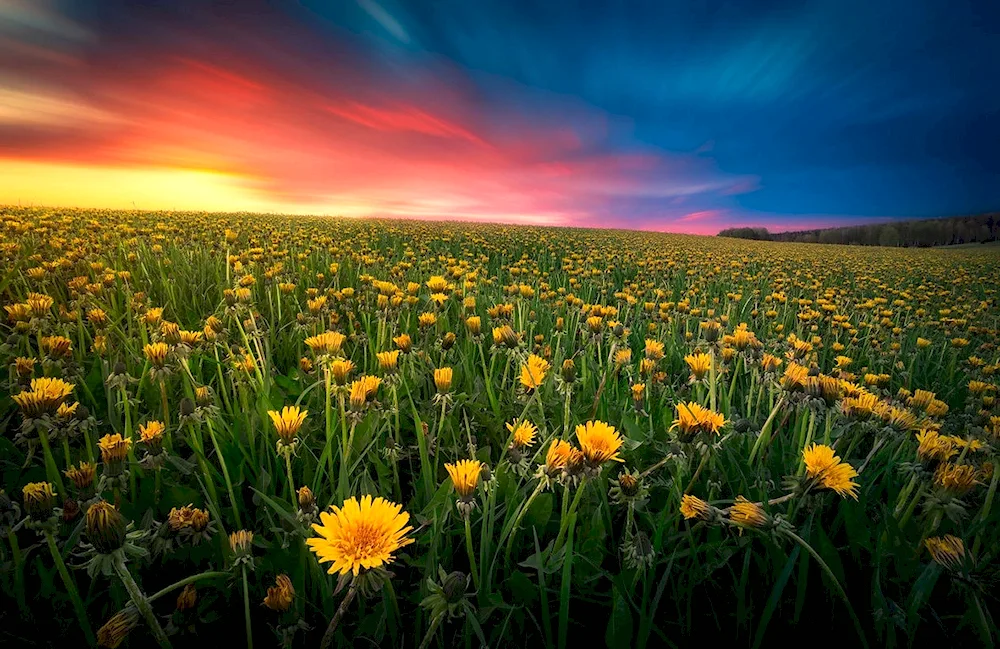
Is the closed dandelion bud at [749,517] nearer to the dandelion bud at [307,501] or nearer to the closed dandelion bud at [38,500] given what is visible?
the dandelion bud at [307,501]

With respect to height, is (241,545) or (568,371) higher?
(568,371)

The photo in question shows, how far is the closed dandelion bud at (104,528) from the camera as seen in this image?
36.6 inches

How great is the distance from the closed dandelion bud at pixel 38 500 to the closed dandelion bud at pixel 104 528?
0.26 metres

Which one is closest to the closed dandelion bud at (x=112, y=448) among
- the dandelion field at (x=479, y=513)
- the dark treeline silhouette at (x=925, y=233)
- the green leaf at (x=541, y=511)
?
the dandelion field at (x=479, y=513)

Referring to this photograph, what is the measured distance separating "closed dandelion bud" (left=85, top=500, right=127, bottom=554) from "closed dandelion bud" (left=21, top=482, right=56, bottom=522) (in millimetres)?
261

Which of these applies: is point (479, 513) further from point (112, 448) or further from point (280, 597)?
point (112, 448)

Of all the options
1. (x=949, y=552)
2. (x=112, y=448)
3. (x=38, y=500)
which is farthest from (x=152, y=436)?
(x=949, y=552)

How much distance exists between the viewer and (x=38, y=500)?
3.52ft

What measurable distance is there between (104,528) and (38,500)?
0.96 feet

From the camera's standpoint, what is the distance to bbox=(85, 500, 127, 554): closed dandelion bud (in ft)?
3.05

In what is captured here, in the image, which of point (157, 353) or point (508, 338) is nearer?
point (157, 353)

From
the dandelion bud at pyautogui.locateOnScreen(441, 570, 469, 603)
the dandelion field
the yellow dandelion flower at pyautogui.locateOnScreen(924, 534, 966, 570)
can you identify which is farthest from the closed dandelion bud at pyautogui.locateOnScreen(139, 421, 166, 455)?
the yellow dandelion flower at pyautogui.locateOnScreen(924, 534, 966, 570)

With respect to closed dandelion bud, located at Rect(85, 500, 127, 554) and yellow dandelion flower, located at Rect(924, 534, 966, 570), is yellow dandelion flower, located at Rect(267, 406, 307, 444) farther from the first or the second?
yellow dandelion flower, located at Rect(924, 534, 966, 570)

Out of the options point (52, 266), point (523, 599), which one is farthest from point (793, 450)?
point (52, 266)
